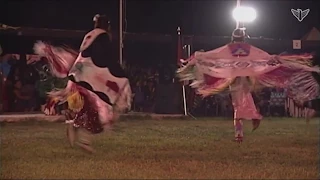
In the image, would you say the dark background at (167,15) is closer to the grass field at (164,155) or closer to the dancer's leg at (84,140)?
the grass field at (164,155)

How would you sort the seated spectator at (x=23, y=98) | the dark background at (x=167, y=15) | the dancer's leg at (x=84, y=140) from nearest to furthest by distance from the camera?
1. the dancer's leg at (x=84, y=140)
2. the seated spectator at (x=23, y=98)
3. the dark background at (x=167, y=15)

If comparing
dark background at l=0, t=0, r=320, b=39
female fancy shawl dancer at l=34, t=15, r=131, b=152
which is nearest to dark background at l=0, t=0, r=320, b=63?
dark background at l=0, t=0, r=320, b=39

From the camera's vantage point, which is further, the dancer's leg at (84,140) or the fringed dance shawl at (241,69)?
the fringed dance shawl at (241,69)

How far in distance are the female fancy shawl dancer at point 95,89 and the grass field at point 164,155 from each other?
1.23 feet

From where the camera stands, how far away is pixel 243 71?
30.9 ft

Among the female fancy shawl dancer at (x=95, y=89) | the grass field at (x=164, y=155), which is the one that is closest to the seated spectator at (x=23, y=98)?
the grass field at (x=164, y=155)

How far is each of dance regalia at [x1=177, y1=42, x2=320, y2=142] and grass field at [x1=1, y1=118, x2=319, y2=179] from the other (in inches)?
34.7

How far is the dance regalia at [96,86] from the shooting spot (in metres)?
8.09

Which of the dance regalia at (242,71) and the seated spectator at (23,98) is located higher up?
the dance regalia at (242,71)

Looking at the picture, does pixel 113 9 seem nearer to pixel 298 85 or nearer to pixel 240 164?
pixel 298 85

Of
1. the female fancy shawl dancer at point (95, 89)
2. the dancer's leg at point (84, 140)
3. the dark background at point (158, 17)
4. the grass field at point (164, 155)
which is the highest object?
the dark background at point (158, 17)

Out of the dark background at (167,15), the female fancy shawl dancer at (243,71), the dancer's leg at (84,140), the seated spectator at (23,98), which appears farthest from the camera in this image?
the dark background at (167,15)

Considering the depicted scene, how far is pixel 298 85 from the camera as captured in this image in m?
9.71

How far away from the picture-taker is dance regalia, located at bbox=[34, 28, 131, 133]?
8.09 meters
